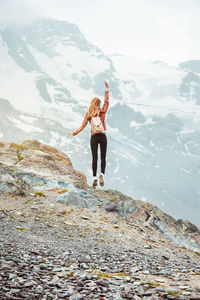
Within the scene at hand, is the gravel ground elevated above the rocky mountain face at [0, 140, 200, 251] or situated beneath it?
elevated above

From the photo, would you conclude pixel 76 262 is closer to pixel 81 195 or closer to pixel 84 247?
pixel 84 247

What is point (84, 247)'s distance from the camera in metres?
8.32

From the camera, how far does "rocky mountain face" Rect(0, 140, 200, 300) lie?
457 centimetres

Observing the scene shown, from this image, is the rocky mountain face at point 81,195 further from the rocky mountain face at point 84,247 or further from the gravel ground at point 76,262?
the gravel ground at point 76,262

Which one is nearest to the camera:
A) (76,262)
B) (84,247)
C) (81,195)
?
(76,262)

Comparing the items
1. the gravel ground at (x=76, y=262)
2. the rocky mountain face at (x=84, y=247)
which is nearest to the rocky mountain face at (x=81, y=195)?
the rocky mountain face at (x=84, y=247)

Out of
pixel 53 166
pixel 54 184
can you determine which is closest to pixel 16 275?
pixel 54 184

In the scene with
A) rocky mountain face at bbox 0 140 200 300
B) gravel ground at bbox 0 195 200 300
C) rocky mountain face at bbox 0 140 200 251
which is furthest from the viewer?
rocky mountain face at bbox 0 140 200 251

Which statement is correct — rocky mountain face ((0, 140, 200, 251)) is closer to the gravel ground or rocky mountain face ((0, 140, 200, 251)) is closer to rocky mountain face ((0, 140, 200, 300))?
rocky mountain face ((0, 140, 200, 300))

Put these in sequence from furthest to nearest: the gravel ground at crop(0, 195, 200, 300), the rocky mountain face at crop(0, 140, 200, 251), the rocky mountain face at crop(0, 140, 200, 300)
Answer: the rocky mountain face at crop(0, 140, 200, 251)
the rocky mountain face at crop(0, 140, 200, 300)
the gravel ground at crop(0, 195, 200, 300)

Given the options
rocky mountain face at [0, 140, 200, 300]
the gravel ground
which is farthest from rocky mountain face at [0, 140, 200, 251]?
the gravel ground

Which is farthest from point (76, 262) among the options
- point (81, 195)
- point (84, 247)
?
point (81, 195)

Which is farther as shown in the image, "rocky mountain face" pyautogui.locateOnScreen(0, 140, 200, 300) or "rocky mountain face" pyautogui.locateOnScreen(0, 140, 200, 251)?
"rocky mountain face" pyautogui.locateOnScreen(0, 140, 200, 251)

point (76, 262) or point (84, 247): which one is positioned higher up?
point (76, 262)
